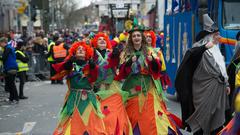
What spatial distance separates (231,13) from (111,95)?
5.30m

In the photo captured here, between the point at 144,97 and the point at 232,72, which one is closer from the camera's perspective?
the point at 144,97

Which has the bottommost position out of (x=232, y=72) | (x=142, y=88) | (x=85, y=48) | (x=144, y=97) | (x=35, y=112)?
(x=35, y=112)

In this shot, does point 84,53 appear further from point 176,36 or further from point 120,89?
point 176,36

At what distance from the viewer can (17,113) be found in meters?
13.6

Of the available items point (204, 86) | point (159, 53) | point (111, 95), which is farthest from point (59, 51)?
point (204, 86)

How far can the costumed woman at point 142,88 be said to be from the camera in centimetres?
807

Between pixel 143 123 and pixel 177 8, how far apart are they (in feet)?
25.1

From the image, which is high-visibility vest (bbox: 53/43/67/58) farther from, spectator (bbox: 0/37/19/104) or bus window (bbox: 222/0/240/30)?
bus window (bbox: 222/0/240/30)

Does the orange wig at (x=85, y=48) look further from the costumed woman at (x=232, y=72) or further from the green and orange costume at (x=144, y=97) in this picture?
the costumed woman at (x=232, y=72)

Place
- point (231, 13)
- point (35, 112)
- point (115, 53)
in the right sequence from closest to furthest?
1. point (115, 53)
2. point (231, 13)
3. point (35, 112)

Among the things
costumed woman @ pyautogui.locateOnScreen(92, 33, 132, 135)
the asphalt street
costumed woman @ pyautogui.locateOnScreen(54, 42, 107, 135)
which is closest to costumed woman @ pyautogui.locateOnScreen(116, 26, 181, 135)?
costumed woman @ pyautogui.locateOnScreen(92, 33, 132, 135)

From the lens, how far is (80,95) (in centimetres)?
785

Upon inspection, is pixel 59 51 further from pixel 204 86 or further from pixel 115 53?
pixel 204 86

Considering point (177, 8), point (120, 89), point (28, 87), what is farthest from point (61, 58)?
point (120, 89)
